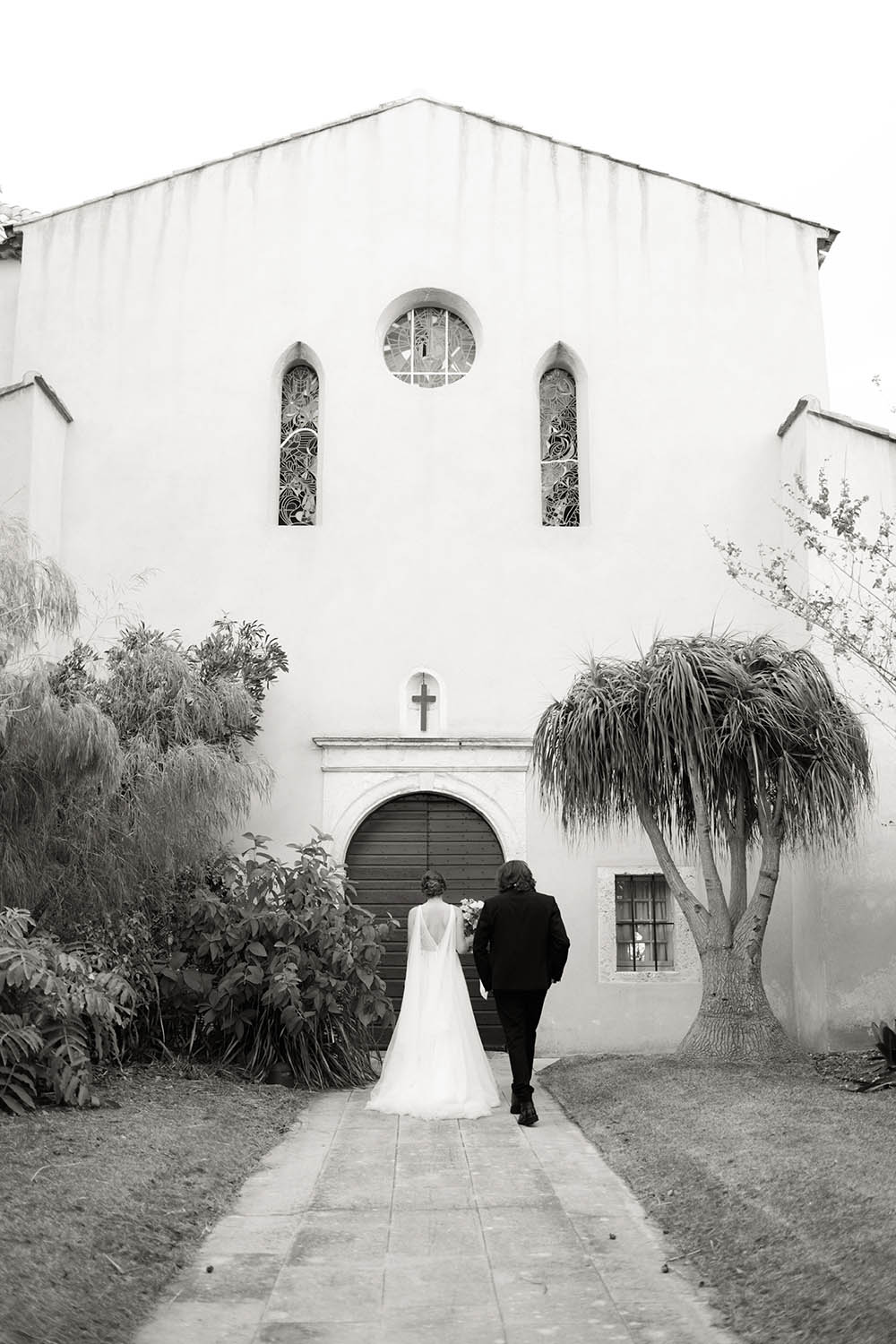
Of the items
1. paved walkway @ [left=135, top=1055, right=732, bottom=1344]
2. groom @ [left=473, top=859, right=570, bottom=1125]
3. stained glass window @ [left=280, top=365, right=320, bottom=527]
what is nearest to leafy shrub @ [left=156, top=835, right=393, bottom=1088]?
groom @ [left=473, top=859, right=570, bottom=1125]

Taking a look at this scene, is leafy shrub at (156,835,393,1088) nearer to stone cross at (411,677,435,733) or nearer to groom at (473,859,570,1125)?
groom at (473,859,570,1125)

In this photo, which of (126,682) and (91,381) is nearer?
(126,682)

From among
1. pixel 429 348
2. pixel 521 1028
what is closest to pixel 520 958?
pixel 521 1028

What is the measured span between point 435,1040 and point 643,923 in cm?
436

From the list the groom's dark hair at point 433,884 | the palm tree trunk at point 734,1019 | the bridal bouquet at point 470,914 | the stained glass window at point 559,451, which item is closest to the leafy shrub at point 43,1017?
the groom's dark hair at point 433,884

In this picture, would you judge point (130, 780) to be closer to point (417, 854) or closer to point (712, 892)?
point (417, 854)

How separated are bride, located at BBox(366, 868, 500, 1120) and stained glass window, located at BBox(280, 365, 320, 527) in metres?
5.55

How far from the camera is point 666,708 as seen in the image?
33.5 feet

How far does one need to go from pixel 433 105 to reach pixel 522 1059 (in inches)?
419

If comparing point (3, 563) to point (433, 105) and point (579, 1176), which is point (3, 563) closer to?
point (579, 1176)

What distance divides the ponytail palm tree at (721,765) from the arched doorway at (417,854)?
8.31ft

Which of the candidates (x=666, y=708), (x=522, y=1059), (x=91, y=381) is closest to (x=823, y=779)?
(x=666, y=708)

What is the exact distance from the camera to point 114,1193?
18.3ft

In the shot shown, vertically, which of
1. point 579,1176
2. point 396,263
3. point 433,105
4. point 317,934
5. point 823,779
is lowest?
point 579,1176
